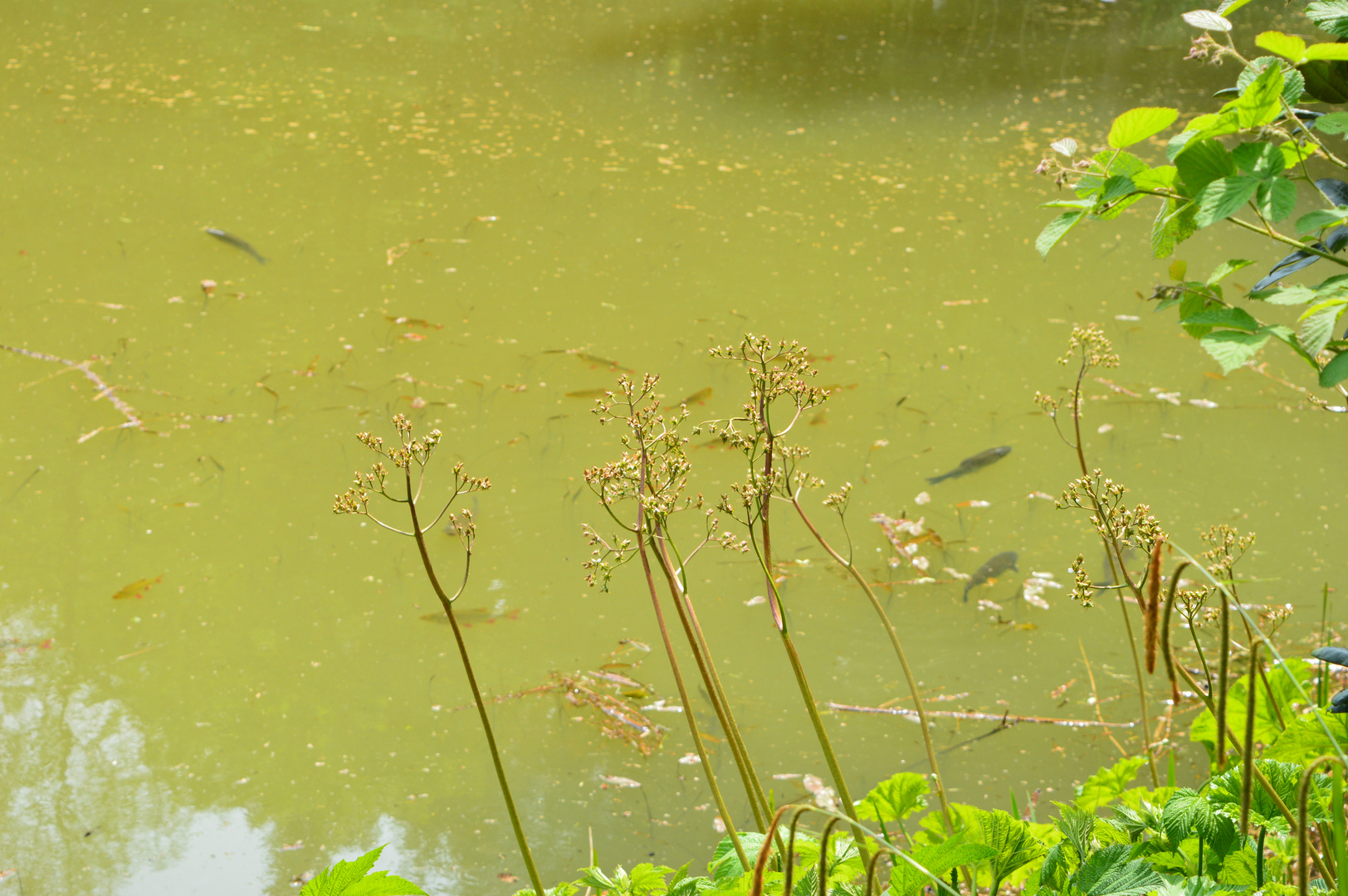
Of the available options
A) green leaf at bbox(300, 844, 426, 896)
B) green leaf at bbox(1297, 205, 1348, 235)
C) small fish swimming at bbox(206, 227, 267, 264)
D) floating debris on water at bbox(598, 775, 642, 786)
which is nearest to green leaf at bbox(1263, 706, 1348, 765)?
green leaf at bbox(1297, 205, 1348, 235)

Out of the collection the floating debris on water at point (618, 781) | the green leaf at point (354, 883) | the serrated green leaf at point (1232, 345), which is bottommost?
the floating debris on water at point (618, 781)

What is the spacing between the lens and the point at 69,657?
1.80 meters

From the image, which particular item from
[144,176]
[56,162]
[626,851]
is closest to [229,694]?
[626,851]

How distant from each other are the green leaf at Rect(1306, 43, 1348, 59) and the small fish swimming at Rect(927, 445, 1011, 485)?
59.1 inches

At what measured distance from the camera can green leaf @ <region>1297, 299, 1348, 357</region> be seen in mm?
703

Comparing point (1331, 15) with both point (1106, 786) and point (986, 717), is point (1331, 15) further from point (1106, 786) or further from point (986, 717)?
point (986, 717)

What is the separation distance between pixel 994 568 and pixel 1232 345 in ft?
4.34

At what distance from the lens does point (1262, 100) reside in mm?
765

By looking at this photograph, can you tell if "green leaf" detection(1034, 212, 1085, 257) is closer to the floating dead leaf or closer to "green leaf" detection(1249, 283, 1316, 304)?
"green leaf" detection(1249, 283, 1316, 304)

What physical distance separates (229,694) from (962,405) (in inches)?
67.7

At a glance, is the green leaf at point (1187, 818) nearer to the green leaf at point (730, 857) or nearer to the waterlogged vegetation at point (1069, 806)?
the waterlogged vegetation at point (1069, 806)

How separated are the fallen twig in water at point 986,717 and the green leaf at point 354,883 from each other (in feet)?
3.73

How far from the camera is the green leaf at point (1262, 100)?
0.75 meters

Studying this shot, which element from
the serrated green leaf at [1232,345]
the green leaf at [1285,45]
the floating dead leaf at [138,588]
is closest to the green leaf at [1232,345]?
the serrated green leaf at [1232,345]
